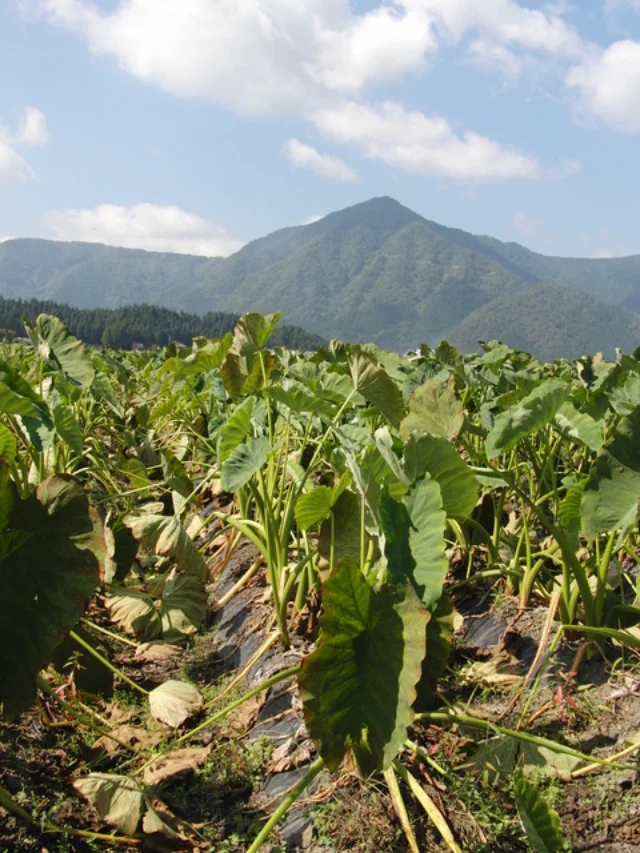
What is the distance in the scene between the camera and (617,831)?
1.22 metres

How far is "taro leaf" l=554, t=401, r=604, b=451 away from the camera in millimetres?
1604

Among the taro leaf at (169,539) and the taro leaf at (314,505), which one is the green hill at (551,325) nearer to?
the taro leaf at (169,539)

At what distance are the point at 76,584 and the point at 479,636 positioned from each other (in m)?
1.19

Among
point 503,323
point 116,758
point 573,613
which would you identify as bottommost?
point 116,758

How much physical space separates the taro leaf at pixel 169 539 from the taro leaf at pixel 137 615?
143mm

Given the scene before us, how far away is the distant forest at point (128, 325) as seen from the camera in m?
57.8

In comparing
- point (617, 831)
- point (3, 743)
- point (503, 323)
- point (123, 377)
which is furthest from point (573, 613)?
point (503, 323)

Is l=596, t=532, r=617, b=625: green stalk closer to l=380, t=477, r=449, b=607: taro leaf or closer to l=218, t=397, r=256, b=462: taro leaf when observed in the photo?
l=380, t=477, r=449, b=607: taro leaf

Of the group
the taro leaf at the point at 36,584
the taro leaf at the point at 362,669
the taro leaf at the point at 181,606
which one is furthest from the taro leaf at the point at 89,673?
the taro leaf at the point at 362,669

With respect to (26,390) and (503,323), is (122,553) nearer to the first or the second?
(26,390)

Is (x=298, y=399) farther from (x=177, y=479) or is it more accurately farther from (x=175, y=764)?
(x=177, y=479)

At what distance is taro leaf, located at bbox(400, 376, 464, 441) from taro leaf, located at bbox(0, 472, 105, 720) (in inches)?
33.8

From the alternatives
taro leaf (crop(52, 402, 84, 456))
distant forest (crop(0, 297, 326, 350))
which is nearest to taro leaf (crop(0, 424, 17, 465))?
taro leaf (crop(52, 402, 84, 456))

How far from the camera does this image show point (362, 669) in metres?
1.15
